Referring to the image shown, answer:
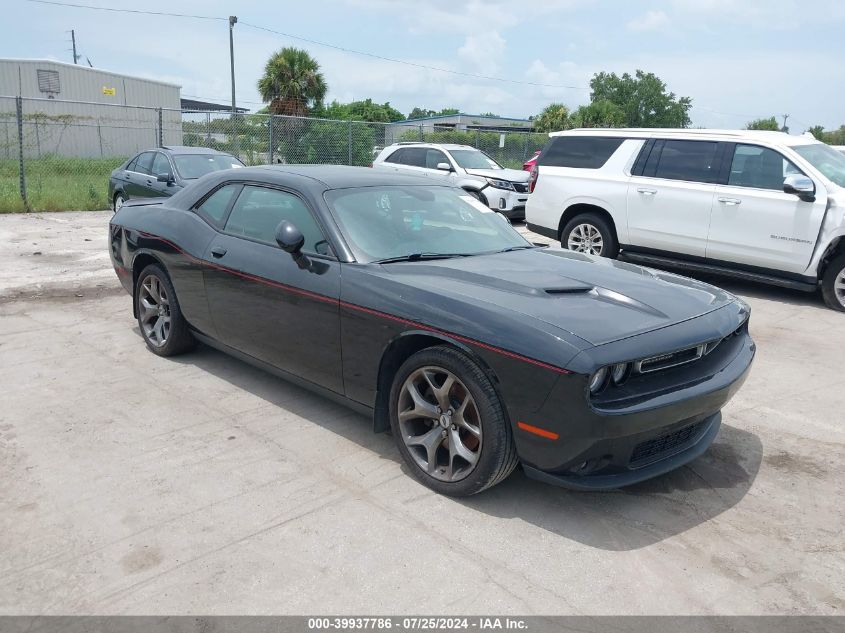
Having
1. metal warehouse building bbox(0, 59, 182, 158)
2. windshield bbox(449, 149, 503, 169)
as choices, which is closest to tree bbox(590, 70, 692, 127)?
metal warehouse building bbox(0, 59, 182, 158)

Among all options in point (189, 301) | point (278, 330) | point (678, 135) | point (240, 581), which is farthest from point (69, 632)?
point (678, 135)

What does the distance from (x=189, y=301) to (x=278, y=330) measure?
A: 3.66 feet

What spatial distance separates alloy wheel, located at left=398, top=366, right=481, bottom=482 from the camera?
339 centimetres

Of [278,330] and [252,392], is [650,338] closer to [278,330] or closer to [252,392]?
[278,330]

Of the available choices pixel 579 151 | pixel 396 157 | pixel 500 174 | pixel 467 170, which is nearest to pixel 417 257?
pixel 579 151

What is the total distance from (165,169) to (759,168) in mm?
8759

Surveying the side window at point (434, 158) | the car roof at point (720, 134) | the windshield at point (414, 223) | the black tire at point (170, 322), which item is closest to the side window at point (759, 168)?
the car roof at point (720, 134)

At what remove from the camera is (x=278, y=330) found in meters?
4.34

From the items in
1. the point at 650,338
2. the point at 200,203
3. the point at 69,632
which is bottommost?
the point at 69,632

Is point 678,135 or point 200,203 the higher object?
point 678,135

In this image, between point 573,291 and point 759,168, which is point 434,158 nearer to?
point 759,168

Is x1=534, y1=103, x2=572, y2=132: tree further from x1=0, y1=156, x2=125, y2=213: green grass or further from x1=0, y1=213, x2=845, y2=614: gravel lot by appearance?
x1=0, y1=213, x2=845, y2=614: gravel lot

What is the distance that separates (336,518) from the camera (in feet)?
10.9

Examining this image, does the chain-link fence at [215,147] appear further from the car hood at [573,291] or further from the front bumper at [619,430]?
the front bumper at [619,430]
